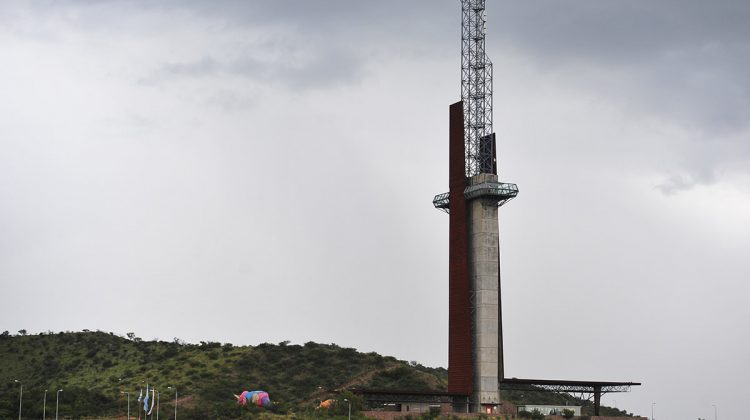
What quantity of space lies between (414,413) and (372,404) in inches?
305

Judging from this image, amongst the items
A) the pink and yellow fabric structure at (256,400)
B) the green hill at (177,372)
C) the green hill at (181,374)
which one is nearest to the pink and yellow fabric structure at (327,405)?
the green hill at (181,374)

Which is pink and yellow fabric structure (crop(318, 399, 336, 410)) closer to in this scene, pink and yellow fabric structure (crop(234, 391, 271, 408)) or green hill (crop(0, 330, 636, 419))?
green hill (crop(0, 330, 636, 419))

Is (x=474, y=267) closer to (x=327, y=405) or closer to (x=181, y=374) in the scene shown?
(x=327, y=405)

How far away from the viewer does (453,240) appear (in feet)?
398

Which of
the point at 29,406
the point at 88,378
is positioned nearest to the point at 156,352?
the point at 88,378

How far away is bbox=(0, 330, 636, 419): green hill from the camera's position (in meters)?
140

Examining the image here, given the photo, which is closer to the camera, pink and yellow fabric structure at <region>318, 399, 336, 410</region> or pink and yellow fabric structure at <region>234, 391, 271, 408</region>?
pink and yellow fabric structure at <region>318, 399, 336, 410</region>

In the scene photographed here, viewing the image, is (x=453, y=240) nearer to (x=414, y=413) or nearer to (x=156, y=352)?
(x=414, y=413)

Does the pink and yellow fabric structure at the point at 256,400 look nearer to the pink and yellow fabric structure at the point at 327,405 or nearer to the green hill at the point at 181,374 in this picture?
the green hill at the point at 181,374

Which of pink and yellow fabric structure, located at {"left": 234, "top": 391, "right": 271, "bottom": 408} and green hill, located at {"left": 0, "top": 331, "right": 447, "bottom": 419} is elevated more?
green hill, located at {"left": 0, "top": 331, "right": 447, "bottom": 419}

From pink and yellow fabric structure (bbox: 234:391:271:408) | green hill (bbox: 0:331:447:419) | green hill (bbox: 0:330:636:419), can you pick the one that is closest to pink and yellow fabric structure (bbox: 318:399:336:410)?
green hill (bbox: 0:330:636:419)

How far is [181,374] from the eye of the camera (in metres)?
162

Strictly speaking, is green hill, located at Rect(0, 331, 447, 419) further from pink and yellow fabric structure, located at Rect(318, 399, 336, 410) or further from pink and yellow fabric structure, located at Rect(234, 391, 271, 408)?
pink and yellow fabric structure, located at Rect(318, 399, 336, 410)

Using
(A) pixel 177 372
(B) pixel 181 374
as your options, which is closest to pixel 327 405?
(B) pixel 181 374
